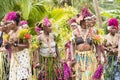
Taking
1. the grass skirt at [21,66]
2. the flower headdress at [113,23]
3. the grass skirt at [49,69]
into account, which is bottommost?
the grass skirt at [49,69]

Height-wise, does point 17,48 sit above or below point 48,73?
above

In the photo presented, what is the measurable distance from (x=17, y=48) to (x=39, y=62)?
1.01m

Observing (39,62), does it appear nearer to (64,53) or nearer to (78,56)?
(78,56)

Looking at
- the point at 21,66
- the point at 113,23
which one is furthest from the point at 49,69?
the point at 113,23

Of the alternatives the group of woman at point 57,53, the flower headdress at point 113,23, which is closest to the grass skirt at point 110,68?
the group of woman at point 57,53

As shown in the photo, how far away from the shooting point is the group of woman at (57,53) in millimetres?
7055

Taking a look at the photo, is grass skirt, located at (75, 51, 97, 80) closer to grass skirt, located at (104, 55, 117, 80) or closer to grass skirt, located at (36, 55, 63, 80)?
grass skirt, located at (104, 55, 117, 80)

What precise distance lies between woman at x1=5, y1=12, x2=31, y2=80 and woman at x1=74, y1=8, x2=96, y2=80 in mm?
851

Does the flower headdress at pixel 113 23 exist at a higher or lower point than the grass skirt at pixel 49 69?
higher

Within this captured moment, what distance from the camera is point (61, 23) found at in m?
12.2

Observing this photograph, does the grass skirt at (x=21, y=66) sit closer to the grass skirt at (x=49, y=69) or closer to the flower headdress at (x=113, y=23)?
the grass skirt at (x=49, y=69)

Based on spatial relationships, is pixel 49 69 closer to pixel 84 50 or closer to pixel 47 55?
pixel 47 55

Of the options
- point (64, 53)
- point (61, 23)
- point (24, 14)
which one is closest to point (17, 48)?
point (64, 53)

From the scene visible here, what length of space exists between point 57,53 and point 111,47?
99 centimetres
